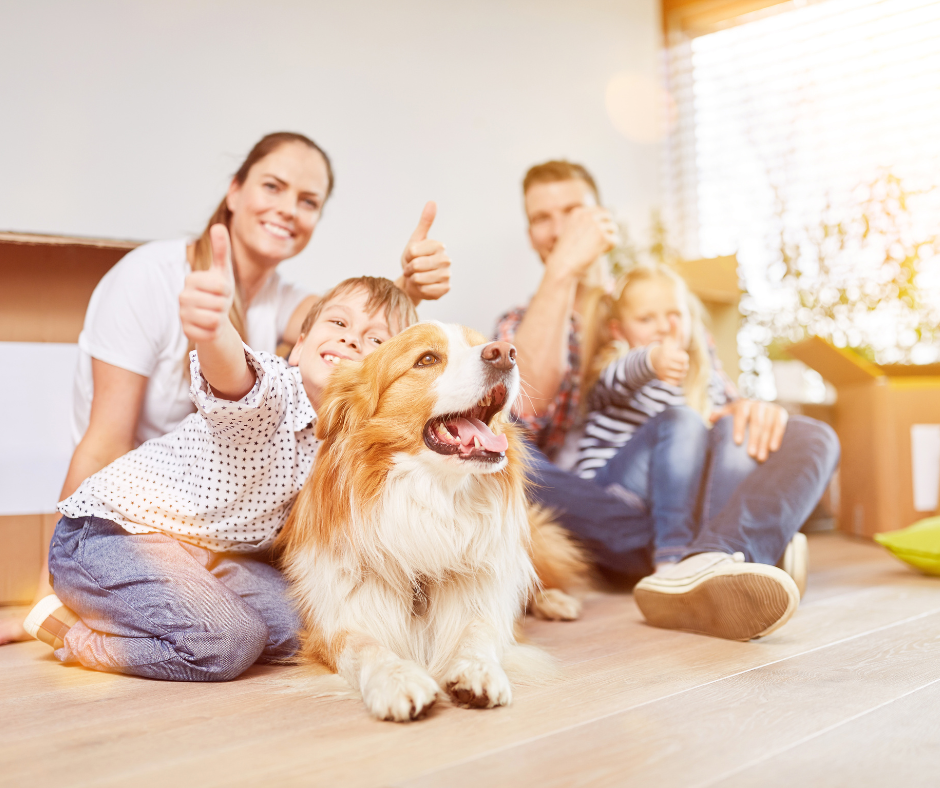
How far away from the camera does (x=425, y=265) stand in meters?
1.78

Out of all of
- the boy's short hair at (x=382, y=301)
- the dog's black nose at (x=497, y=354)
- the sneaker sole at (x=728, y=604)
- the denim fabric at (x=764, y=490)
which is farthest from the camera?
the denim fabric at (x=764, y=490)

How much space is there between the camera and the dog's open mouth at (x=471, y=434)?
1.30 metres

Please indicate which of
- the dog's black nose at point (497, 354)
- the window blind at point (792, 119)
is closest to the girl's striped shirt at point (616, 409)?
the dog's black nose at point (497, 354)

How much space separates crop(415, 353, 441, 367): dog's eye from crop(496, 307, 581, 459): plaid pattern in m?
1.00

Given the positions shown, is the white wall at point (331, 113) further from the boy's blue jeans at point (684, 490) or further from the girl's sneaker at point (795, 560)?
the girl's sneaker at point (795, 560)

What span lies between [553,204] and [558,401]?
0.70m

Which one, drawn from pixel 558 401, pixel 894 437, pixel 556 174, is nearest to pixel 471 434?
A: pixel 558 401

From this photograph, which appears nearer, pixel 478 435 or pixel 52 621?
pixel 478 435

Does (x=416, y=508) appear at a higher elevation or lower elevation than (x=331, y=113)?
lower

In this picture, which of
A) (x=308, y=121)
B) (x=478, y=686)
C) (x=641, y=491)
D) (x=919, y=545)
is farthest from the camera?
(x=308, y=121)

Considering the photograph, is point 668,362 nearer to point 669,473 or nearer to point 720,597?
point 669,473

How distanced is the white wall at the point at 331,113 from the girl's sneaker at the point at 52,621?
4.06 ft

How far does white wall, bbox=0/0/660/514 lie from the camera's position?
2.29 metres

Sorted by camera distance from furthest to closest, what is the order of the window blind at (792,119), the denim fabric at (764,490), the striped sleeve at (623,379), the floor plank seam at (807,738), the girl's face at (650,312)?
1. the window blind at (792,119)
2. the girl's face at (650,312)
3. the striped sleeve at (623,379)
4. the denim fabric at (764,490)
5. the floor plank seam at (807,738)
